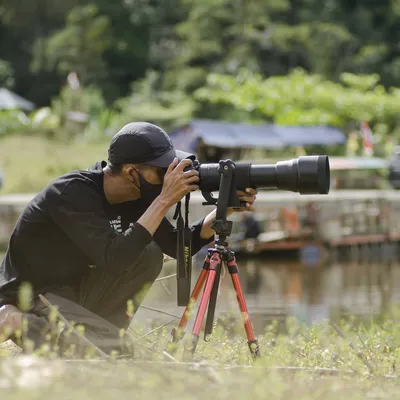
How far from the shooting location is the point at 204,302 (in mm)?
4230

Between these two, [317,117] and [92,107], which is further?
[92,107]

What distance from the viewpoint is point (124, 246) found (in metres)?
4.23

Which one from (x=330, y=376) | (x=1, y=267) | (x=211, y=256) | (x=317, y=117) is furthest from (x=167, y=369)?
(x=317, y=117)

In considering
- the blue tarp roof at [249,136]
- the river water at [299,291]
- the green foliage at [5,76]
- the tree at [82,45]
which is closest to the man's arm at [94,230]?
the river water at [299,291]

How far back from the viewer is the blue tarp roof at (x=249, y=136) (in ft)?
116

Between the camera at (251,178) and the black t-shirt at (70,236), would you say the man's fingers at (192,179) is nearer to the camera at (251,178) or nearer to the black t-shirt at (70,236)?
the camera at (251,178)

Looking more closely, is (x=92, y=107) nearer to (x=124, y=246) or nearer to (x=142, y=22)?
(x=142, y=22)

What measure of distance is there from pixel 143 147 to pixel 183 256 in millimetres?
510

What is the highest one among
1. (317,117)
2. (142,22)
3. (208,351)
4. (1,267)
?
(142,22)

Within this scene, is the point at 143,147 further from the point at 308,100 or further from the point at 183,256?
the point at 308,100

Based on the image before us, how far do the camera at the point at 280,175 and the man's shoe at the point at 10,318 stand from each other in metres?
0.89

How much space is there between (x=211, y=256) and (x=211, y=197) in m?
0.24

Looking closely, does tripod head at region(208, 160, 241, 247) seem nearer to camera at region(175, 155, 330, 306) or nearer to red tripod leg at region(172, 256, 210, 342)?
camera at region(175, 155, 330, 306)

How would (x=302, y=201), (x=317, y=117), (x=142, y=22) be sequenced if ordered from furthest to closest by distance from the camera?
1. (x=142, y=22)
2. (x=317, y=117)
3. (x=302, y=201)
